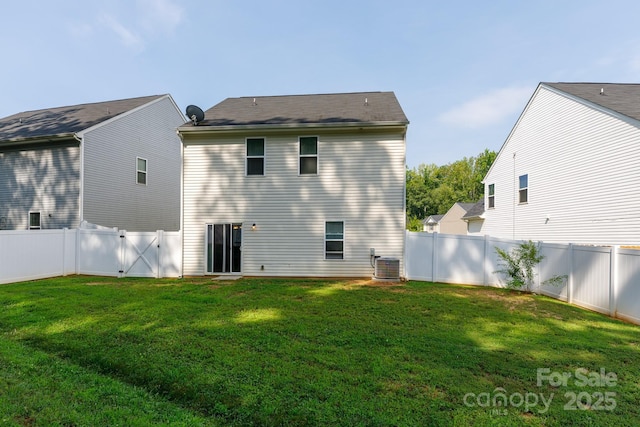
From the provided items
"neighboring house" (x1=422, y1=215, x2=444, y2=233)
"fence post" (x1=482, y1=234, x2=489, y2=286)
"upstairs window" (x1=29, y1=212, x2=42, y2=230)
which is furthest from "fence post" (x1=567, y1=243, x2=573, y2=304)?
"neighboring house" (x1=422, y1=215, x2=444, y2=233)

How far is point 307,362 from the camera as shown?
357cm

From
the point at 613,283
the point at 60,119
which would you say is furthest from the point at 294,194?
the point at 60,119

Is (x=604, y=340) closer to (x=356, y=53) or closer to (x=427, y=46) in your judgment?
(x=427, y=46)

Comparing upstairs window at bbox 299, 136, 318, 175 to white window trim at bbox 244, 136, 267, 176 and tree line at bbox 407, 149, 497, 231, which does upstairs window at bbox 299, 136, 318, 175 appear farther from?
tree line at bbox 407, 149, 497, 231

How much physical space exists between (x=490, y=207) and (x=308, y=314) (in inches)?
632

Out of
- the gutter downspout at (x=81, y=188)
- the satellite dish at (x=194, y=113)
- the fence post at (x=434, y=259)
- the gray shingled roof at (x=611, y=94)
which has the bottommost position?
the fence post at (x=434, y=259)

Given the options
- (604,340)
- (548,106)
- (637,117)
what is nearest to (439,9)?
(548,106)

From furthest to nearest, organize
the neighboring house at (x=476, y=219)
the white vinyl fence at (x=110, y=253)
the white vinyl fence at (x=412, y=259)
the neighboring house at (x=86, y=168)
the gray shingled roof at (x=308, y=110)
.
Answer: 1. the neighboring house at (x=476, y=219)
2. the neighboring house at (x=86, y=168)
3. the gray shingled roof at (x=308, y=110)
4. the white vinyl fence at (x=110, y=253)
5. the white vinyl fence at (x=412, y=259)

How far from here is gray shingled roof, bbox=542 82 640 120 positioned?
9542mm

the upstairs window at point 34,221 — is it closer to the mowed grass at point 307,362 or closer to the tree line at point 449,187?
the mowed grass at point 307,362

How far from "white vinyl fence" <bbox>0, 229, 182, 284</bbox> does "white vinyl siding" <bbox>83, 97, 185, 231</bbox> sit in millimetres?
1787

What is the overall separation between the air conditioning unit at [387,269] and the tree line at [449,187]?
4788 centimetres

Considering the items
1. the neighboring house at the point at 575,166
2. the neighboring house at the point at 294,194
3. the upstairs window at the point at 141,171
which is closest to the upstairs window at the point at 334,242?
the neighboring house at the point at 294,194

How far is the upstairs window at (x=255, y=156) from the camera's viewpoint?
10508 mm
